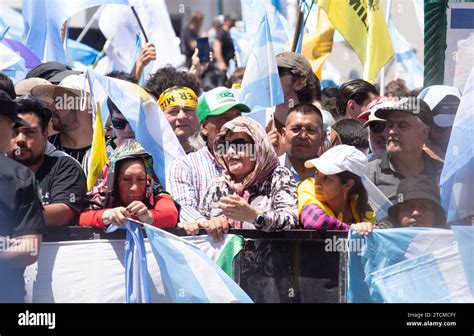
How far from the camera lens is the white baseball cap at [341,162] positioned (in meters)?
6.50

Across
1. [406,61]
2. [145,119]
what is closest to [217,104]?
[145,119]

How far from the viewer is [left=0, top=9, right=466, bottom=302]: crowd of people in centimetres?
621

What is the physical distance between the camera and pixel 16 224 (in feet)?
19.5

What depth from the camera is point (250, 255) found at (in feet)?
20.7

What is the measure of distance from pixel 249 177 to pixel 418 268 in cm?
104

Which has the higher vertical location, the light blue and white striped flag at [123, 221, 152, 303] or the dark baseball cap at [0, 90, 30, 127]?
the dark baseball cap at [0, 90, 30, 127]

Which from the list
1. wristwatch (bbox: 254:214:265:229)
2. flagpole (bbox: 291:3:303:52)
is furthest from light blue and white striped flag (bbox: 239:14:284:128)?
wristwatch (bbox: 254:214:265:229)

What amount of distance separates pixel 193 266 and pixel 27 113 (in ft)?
4.20

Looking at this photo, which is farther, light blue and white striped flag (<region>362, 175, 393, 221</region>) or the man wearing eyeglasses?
the man wearing eyeglasses

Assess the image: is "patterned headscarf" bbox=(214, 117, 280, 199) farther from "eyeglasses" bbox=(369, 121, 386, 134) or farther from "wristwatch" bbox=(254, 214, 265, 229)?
"eyeglasses" bbox=(369, 121, 386, 134)

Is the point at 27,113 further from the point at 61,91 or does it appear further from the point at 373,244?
the point at 373,244

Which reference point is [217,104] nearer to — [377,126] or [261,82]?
[261,82]

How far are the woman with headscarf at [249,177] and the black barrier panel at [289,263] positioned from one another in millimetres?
143
